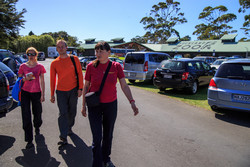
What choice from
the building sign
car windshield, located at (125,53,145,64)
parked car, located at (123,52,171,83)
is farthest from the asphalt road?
the building sign

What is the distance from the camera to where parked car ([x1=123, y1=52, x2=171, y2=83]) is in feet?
37.2

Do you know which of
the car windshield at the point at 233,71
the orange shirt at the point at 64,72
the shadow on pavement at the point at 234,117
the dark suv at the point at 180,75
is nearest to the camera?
the orange shirt at the point at 64,72

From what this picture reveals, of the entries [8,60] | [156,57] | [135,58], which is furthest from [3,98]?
[156,57]

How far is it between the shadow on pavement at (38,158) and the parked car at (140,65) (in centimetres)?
817

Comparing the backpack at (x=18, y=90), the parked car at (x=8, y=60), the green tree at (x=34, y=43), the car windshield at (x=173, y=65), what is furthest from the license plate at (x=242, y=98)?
the green tree at (x=34, y=43)

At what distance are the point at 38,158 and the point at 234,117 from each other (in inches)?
208

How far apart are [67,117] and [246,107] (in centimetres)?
453

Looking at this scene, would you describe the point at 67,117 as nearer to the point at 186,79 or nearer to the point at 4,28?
the point at 186,79

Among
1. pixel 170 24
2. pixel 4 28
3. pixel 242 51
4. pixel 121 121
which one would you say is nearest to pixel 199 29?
pixel 170 24

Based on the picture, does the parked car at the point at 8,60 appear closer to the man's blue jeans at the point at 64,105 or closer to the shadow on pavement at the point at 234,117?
the man's blue jeans at the point at 64,105

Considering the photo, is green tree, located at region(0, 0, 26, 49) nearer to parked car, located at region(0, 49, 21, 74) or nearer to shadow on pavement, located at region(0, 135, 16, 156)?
parked car, located at region(0, 49, 21, 74)

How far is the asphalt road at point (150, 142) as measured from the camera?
3307 millimetres

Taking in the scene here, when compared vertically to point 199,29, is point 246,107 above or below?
below

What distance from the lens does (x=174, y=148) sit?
3.79 meters
